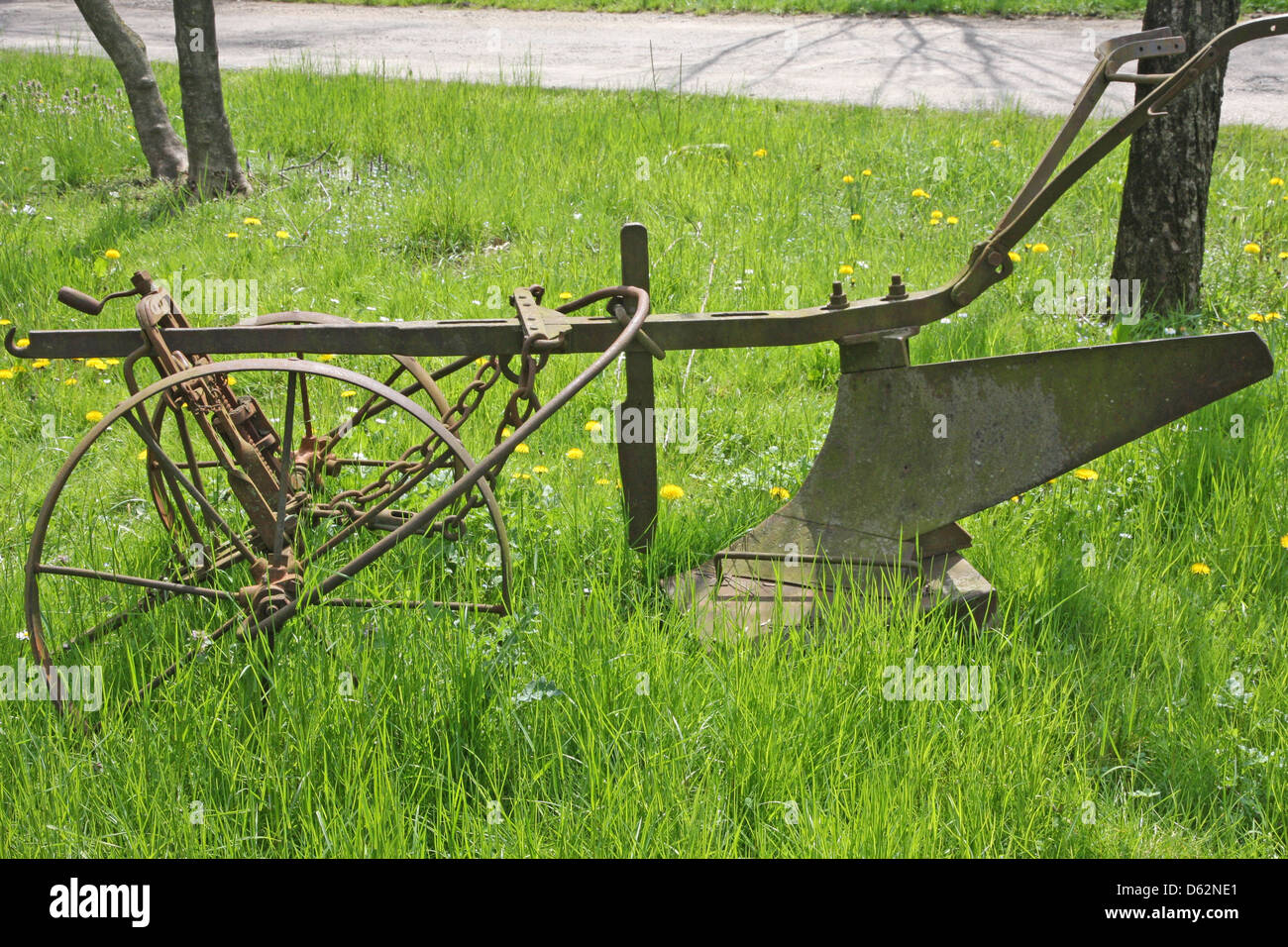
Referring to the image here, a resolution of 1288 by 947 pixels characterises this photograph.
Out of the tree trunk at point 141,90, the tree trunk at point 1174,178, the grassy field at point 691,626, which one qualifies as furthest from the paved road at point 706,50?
the tree trunk at point 1174,178

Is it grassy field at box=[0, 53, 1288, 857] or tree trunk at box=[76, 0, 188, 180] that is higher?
tree trunk at box=[76, 0, 188, 180]

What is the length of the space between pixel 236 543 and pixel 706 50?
742 centimetres

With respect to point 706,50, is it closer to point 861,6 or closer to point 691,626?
point 861,6

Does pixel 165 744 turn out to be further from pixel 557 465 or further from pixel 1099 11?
pixel 1099 11

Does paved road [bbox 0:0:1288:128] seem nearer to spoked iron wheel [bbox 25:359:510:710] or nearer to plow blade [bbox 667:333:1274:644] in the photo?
plow blade [bbox 667:333:1274:644]

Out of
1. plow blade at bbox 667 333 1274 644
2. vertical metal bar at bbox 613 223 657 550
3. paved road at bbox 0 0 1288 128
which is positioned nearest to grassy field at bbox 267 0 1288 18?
paved road at bbox 0 0 1288 128

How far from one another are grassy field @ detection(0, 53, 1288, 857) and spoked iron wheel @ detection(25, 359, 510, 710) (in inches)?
1.7

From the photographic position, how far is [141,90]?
568 centimetres

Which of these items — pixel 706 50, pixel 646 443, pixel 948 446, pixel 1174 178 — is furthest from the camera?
pixel 706 50

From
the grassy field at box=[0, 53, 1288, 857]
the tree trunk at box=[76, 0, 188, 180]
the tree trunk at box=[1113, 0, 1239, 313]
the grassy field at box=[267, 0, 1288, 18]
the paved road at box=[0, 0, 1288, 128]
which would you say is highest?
the grassy field at box=[267, 0, 1288, 18]

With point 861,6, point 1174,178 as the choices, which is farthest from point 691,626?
point 861,6

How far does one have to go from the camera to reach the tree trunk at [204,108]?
17.5 ft

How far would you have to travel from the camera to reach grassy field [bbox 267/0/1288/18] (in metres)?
9.38

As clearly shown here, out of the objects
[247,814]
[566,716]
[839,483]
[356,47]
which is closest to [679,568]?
[839,483]
